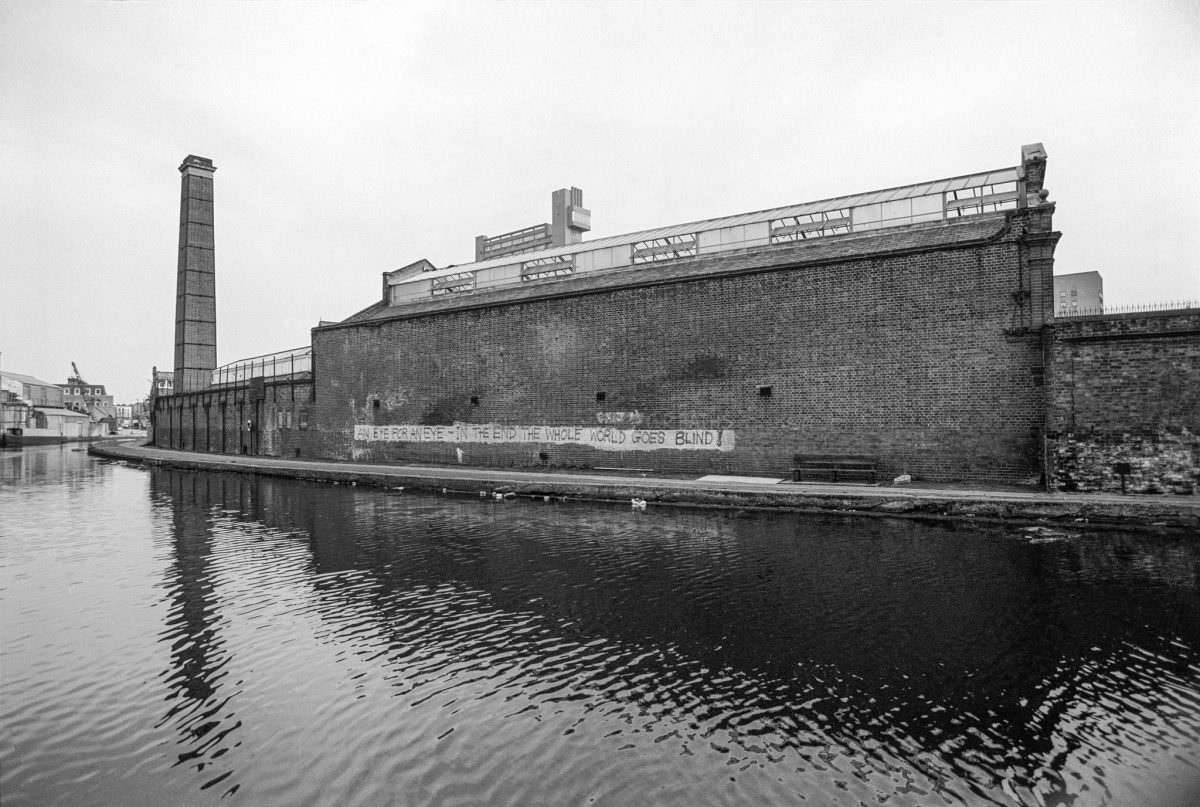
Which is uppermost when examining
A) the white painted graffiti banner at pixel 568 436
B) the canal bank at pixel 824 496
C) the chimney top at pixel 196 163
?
the chimney top at pixel 196 163

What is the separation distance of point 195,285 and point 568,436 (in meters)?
34.9

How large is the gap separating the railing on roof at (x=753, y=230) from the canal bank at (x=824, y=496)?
8.17 meters

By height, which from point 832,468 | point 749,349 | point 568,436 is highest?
point 749,349

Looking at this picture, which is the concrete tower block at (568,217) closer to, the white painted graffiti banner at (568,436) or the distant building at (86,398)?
the white painted graffiti banner at (568,436)

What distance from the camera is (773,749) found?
4.16m

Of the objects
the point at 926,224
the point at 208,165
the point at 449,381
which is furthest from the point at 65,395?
the point at 926,224

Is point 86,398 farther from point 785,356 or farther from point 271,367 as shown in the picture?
point 785,356

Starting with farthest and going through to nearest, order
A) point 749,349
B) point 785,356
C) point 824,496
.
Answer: point 749,349 → point 785,356 → point 824,496

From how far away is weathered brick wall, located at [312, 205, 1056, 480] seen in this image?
14.5 m

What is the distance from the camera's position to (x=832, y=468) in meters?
15.9

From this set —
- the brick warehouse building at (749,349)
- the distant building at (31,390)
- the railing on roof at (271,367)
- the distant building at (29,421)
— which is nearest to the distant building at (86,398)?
the distant building at (31,390)

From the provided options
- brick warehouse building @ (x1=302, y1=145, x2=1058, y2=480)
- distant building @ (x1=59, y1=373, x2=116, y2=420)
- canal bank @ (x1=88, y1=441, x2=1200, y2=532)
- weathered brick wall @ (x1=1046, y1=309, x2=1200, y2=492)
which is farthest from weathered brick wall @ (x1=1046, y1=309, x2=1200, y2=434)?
distant building @ (x1=59, y1=373, x2=116, y2=420)

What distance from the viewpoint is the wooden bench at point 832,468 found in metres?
15.5

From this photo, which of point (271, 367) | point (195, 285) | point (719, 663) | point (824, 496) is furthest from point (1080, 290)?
point (195, 285)
